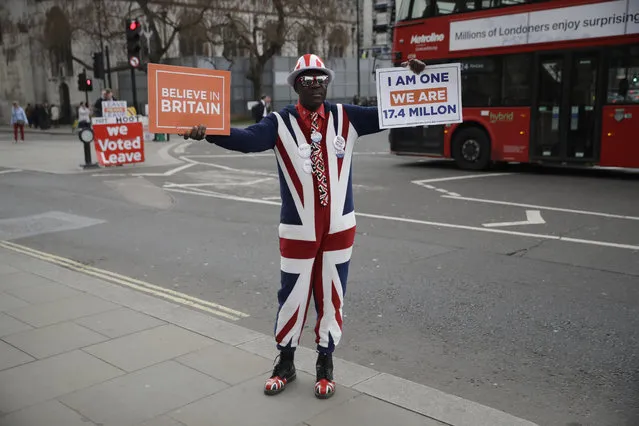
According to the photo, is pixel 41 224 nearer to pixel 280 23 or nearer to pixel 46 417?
pixel 46 417

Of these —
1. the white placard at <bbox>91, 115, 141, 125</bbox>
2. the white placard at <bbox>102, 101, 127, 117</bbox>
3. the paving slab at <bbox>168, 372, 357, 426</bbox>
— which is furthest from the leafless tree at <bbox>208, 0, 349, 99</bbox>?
the paving slab at <bbox>168, 372, 357, 426</bbox>

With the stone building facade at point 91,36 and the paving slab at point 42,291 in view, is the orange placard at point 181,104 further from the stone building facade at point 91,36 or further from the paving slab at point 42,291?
the stone building facade at point 91,36

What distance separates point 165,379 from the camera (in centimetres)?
384

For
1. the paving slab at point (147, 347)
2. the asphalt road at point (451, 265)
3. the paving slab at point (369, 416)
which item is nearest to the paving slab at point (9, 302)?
the asphalt road at point (451, 265)

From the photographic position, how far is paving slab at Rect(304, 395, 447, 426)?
329 centimetres

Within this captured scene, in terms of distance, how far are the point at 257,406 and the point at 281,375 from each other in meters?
0.30

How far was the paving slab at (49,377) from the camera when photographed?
359cm

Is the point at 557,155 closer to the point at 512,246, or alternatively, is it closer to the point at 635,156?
the point at 635,156

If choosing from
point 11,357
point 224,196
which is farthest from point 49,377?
point 224,196

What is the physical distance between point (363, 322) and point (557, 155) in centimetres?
980

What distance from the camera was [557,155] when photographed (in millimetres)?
13344

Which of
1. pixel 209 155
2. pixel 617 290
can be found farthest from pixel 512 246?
pixel 209 155

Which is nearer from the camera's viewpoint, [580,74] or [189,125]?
[189,125]

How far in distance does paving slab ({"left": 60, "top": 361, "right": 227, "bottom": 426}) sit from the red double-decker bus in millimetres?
11280
